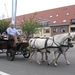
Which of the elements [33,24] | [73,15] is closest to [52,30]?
[73,15]

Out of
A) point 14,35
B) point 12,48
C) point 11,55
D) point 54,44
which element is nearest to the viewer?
point 54,44

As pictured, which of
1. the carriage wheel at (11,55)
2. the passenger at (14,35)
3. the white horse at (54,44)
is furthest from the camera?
the carriage wheel at (11,55)

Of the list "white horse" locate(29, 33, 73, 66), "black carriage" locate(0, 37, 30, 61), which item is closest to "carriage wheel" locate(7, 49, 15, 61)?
"black carriage" locate(0, 37, 30, 61)

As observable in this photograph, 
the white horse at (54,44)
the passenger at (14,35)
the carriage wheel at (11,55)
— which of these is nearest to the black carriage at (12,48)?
the carriage wheel at (11,55)

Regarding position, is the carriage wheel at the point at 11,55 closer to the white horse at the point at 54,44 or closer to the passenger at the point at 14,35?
the passenger at the point at 14,35

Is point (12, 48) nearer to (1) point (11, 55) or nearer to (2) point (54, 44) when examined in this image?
(1) point (11, 55)

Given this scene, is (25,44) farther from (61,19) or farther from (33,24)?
(61,19)

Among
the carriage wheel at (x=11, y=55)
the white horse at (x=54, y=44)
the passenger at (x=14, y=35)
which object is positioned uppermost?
the passenger at (x=14, y=35)

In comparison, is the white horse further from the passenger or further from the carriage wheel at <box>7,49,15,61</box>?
the carriage wheel at <box>7,49,15,61</box>

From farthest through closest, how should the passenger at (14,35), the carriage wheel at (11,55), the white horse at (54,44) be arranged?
the carriage wheel at (11,55)
the passenger at (14,35)
the white horse at (54,44)

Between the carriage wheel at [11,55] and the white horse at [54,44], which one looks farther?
the carriage wheel at [11,55]

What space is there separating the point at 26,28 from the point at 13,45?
21795mm

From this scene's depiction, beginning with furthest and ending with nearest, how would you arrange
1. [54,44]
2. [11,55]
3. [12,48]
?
[12,48]
[11,55]
[54,44]

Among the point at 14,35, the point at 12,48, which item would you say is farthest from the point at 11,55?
the point at 14,35
